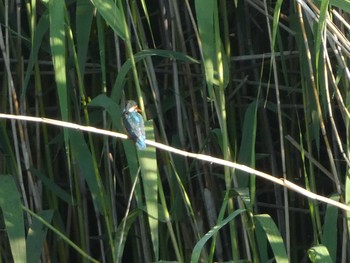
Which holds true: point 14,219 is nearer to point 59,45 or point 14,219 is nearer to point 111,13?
point 59,45

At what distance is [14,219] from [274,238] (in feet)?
1.94

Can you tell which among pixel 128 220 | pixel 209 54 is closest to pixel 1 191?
pixel 128 220

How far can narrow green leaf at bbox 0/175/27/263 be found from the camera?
1.96 metres

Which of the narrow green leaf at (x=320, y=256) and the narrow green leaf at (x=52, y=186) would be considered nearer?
the narrow green leaf at (x=320, y=256)

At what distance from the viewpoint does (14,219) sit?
1.96 meters

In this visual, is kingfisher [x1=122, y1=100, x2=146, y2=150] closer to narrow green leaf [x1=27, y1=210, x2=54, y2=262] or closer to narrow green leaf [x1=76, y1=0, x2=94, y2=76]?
narrow green leaf [x1=76, y1=0, x2=94, y2=76]

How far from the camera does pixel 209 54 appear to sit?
1852 mm

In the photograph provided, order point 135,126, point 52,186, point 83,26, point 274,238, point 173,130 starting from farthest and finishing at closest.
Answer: point 173,130, point 52,186, point 83,26, point 274,238, point 135,126

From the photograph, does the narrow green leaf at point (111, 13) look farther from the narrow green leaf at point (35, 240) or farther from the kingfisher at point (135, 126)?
the narrow green leaf at point (35, 240)

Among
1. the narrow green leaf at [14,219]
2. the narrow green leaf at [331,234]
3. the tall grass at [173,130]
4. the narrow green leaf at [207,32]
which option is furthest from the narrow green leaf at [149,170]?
the narrow green leaf at [331,234]

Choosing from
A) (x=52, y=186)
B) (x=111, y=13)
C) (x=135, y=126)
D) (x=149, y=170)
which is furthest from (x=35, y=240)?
(x=111, y=13)

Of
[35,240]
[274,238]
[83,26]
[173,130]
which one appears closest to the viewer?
[274,238]

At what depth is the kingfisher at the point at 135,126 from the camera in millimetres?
1738

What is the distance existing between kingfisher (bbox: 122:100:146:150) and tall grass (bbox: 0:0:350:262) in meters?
0.04
